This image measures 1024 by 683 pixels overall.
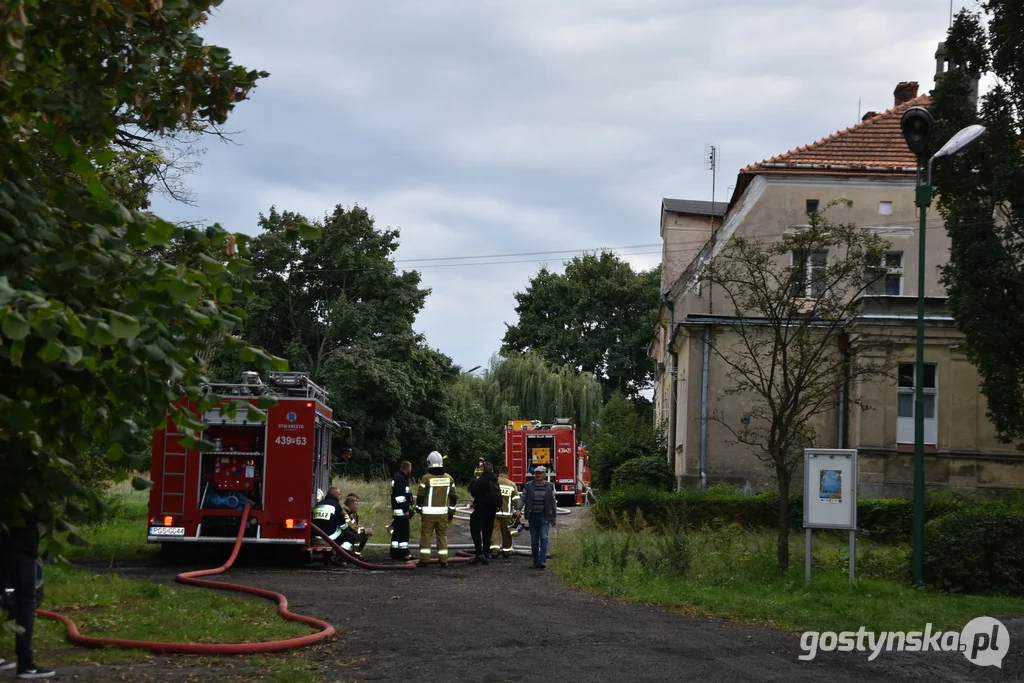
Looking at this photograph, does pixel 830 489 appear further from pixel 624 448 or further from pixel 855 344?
pixel 624 448

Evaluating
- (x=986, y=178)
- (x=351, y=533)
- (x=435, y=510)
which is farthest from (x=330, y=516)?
(x=986, y=178)

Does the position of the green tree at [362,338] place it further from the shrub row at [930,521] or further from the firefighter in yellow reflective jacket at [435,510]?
the firefighter in yellow reflective jacket at [435,510]

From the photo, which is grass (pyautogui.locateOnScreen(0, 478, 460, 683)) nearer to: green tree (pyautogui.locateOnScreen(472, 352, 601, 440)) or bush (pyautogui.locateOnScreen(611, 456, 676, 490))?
bush (pyautogui.locateOnScreen(611, 456, 676, 490))

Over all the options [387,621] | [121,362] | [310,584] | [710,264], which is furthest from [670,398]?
[121,362]

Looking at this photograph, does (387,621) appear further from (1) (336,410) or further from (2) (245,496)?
(1) (336,410)

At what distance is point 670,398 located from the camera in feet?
124

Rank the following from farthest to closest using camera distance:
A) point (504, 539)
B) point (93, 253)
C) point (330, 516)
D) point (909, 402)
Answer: point (909, 402) → point (504, 539) → point (330, 516) → point (93, 253)

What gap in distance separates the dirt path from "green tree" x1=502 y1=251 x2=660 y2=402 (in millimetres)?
60456

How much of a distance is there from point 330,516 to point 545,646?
32.3 feet

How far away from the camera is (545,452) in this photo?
40.5 meters

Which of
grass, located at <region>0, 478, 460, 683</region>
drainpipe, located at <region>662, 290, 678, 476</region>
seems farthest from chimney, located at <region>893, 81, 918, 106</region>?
grass, located at <region>0, 478, 460, 683</region>

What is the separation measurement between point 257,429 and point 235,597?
17.0 feet

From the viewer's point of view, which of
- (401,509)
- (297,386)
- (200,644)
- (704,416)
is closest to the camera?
(200,644)

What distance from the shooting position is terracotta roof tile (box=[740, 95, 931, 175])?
107 ft
